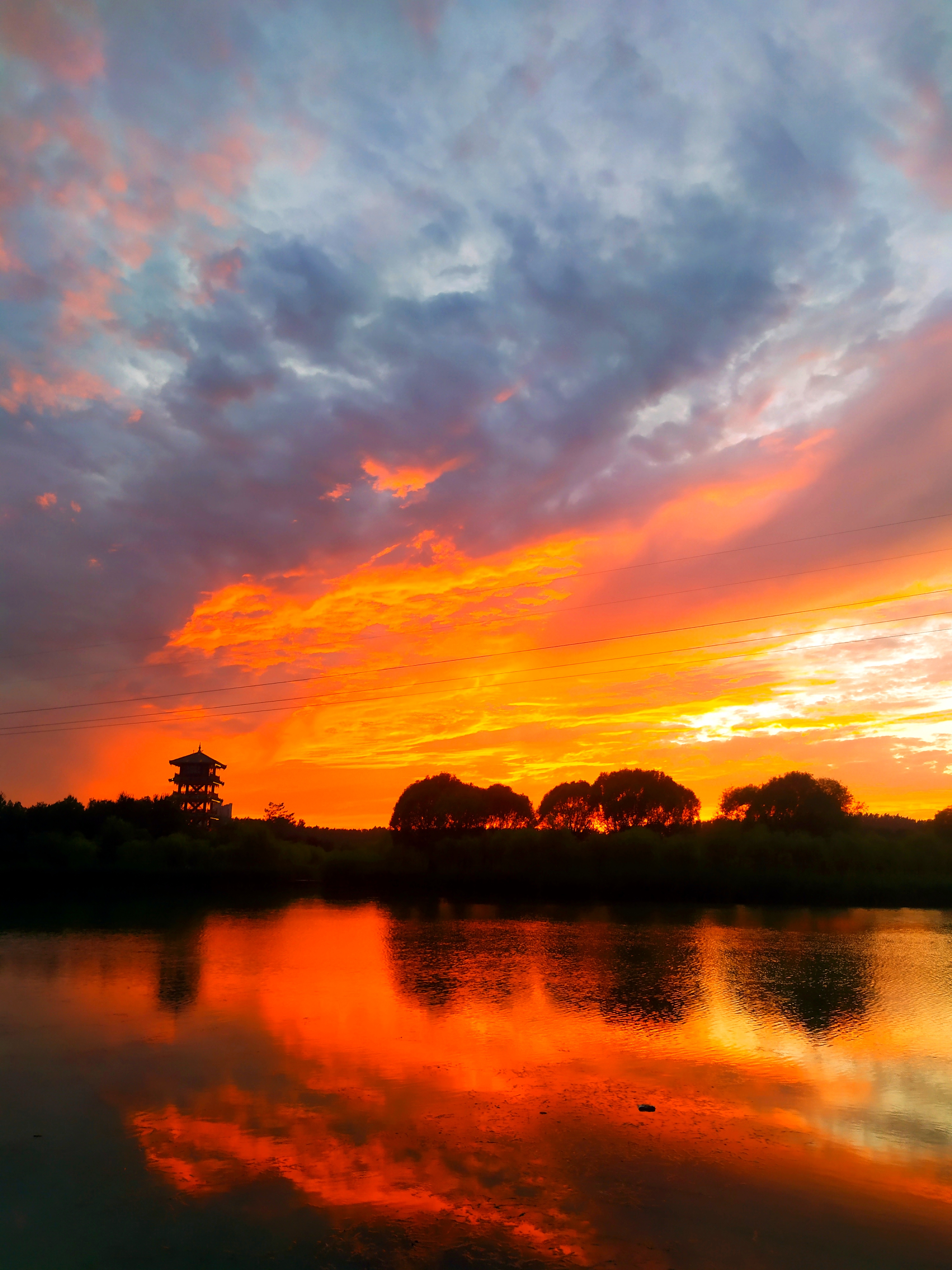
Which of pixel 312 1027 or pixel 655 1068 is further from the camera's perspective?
pixel 312 1027

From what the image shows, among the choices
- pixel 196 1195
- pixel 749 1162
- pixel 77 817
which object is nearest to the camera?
pixel 196 1195

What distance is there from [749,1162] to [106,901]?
45376 millimetres

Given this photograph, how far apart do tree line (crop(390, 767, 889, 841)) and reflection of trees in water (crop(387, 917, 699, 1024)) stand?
33281 mm

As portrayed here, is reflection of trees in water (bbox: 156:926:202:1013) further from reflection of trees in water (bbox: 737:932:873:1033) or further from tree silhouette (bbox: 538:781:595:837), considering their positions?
tree silhouette (bbox: 538:781:595:837)

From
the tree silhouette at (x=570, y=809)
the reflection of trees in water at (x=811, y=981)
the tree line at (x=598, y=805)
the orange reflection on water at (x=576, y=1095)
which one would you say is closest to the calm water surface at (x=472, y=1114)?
the orange reflection on water at (x=576, y=1095)

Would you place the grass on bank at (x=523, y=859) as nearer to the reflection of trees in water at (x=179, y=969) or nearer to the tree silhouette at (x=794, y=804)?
the tree silhouette at (x=794, y=804)

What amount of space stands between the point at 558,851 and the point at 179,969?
124ft

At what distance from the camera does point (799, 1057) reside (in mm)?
14836

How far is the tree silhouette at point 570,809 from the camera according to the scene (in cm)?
7762

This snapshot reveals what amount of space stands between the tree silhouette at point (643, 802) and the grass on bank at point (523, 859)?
24.4 feet

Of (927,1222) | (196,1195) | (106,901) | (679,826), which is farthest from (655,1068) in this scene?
(679,826)

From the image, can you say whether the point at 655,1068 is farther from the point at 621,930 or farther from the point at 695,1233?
the point at 621,930

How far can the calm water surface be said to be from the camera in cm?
773


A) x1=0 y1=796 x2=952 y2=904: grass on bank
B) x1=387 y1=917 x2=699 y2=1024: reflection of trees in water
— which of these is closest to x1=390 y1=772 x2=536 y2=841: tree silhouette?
x1=0 y1=796 x2=952 y2=904: grass on bank
